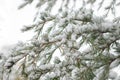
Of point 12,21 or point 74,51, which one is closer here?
point 74,51

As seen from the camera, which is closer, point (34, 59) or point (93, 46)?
point (93, 46)

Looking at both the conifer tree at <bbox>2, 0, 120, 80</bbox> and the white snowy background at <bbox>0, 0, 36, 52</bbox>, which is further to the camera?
the white snowy background at <bbox>0, 0, 36, 52</bbox>

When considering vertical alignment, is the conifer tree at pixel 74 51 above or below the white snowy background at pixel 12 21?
below

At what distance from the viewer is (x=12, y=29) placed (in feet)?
39.3

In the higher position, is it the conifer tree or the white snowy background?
the white snowy background

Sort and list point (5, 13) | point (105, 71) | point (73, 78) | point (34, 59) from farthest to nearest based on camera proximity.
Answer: point (5, 13) < point (34, 59) < point (105, 71) < point (73, 78)

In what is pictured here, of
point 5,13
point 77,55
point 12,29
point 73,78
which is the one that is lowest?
point 73,78

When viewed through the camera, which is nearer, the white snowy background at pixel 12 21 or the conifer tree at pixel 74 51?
the conifer tree at pixel 74 51

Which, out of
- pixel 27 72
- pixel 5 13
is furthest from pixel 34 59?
pixel 5 13

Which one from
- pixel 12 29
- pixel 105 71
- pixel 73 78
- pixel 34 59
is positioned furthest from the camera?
pixel 12 29

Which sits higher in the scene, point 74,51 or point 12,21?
point 12,21

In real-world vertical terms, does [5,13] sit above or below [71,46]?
above

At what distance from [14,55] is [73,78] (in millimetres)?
457

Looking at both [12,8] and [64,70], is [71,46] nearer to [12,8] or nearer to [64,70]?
[64,70]
